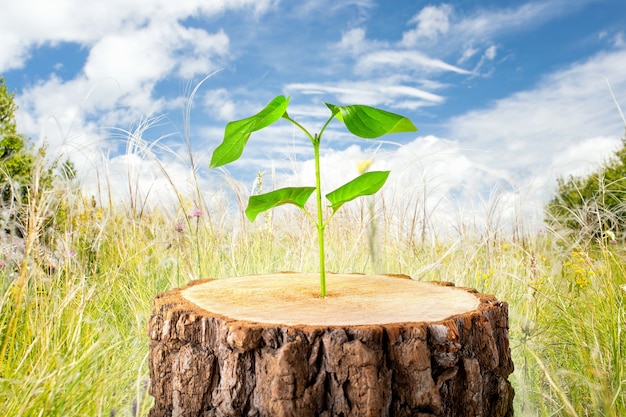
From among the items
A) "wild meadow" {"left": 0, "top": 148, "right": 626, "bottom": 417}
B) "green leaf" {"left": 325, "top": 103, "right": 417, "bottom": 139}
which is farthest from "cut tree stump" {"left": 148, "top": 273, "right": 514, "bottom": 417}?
"green leaf" {"left": 325, "top": 103, "right": 417, "bottom": 139}

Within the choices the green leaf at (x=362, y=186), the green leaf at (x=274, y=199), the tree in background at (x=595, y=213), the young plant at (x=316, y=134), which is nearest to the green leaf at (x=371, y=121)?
the young plant at (x=316, y=134)

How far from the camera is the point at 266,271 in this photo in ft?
12.2

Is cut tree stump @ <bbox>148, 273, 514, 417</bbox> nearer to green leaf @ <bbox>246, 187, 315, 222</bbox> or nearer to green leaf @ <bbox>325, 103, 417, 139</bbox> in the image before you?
green leaf @ <bbox>246, 187, 315, 222</bbox>

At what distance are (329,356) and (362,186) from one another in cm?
75

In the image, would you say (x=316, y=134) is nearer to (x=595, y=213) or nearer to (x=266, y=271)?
(x=266, y=271)

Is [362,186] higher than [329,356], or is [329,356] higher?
[362,186]

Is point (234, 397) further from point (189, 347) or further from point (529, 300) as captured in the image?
point (529, 300)

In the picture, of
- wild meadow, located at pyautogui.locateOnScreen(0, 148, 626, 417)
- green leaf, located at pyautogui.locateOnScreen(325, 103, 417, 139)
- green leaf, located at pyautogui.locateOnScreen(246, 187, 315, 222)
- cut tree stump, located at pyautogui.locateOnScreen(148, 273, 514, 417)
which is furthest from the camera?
wild meadow, located at pyautogui.locateOnScreen(0, 148, 626, 417)

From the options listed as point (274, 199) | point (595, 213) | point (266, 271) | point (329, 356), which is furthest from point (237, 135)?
point (595, 213)

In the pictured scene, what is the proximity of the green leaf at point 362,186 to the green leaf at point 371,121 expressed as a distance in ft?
0.68

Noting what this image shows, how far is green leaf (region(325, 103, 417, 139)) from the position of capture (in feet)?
6.26

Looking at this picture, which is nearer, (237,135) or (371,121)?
(371,121)

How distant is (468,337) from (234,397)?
0.76m

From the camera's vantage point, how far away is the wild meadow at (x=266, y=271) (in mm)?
2562
